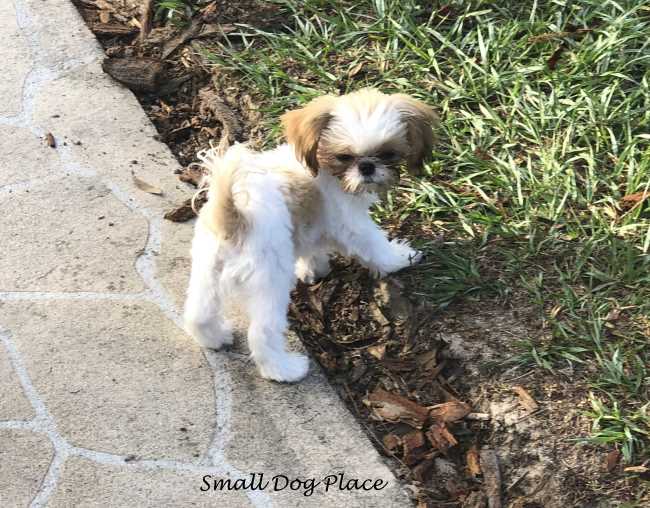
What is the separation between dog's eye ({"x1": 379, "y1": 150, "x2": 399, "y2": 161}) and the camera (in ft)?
12.3

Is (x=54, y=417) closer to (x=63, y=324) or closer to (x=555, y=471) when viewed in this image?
(x=63, y=324)

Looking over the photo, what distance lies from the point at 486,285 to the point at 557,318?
380 millimetres

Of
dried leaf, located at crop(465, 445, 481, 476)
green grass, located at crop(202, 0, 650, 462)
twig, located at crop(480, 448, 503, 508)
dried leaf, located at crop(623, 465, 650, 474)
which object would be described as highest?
green grass, located at crop(202, 0, 650, 462)

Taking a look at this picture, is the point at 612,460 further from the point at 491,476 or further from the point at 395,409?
the point at 395,409

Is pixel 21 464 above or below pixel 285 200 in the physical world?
below

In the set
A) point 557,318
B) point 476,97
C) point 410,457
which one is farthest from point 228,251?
point 476,97

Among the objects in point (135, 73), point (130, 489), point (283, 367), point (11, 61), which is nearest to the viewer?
point (130, 489)

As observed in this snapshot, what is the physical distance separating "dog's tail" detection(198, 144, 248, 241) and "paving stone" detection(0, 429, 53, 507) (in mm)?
1130

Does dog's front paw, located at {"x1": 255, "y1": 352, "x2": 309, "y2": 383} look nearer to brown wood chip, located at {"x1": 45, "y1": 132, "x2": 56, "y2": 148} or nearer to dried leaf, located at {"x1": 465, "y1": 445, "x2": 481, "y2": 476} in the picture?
dried leaf, located at {"x1": 465, "y1": 445, "x2": 481, "y2": 476}

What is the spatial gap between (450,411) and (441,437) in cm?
13

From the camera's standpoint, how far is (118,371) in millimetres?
3951

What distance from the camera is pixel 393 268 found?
14.3 feet

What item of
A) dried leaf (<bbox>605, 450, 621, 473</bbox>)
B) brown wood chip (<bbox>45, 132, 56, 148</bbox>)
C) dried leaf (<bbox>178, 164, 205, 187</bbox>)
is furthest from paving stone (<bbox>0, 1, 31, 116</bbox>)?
dried leaf (<bbox>605, 450, 621, 473</bbox>)

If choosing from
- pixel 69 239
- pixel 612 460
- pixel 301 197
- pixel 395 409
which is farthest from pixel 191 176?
pixel 612 460
